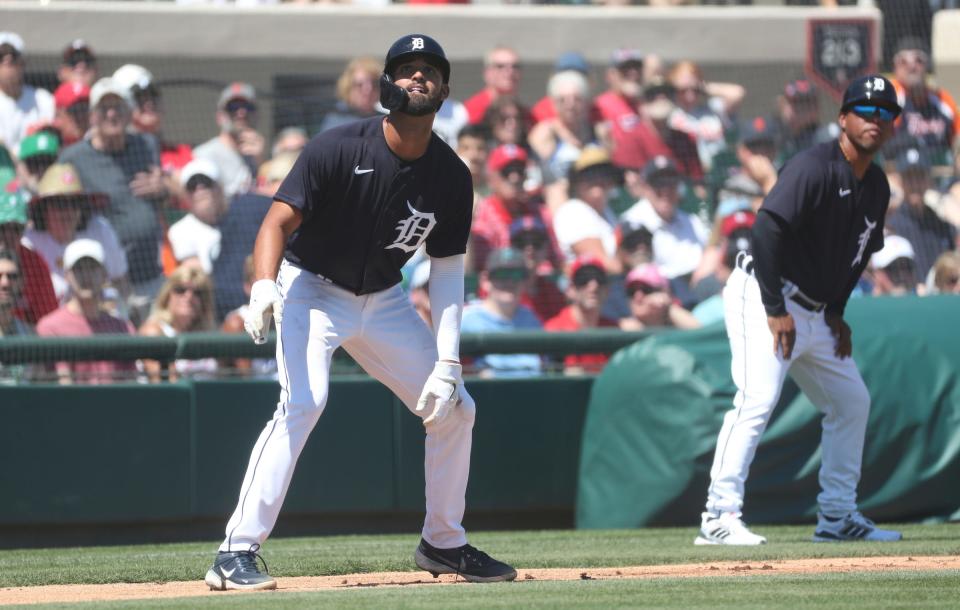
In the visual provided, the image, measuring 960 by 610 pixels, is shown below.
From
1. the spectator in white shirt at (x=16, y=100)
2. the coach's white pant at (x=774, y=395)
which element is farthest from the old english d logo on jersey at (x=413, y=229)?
the spectator in white shirt at (x=16, y=100)

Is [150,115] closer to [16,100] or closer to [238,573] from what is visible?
[16,100]

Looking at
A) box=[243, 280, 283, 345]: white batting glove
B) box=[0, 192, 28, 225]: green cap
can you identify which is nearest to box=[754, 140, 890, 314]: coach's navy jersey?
box=[243, 280, 283, 345]: white batting glove

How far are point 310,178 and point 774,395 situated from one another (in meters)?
2.77

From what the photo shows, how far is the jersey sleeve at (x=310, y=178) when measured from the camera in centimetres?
489

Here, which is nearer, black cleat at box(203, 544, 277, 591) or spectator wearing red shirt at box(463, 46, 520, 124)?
black cleat at box(203, 544, 277, 591)

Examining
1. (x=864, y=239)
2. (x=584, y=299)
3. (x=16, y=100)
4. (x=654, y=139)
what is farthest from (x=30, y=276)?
(x=654, y=139)

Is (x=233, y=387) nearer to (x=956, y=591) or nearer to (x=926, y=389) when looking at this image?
(x=926, y=389)

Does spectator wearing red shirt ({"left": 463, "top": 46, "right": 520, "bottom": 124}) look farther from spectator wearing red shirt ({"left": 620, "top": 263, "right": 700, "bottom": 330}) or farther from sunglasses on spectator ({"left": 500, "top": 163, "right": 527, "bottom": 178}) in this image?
spectator wearing red shirt ({"left": 620, "top": 263, "right": 700, "bottom": 330})

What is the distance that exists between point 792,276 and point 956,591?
2.20 metres

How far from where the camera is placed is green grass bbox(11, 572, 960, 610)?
4.42 m

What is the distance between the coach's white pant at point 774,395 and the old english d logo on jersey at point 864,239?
31 centimetres

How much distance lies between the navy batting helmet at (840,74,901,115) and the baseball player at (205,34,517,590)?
93.3 inches

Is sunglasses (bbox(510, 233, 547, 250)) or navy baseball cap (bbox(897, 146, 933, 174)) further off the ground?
navy baseball cap (bbox(897, 146, 933, 174))

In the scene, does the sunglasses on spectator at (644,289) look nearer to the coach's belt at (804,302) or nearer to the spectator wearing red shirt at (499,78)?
the spectator wearing red shirt at (499,78)
